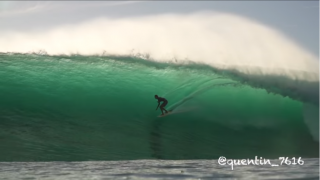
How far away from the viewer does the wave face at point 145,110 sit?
527 cm

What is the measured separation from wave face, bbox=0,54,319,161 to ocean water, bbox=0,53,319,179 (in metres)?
0.02

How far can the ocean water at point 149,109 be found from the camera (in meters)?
5.27

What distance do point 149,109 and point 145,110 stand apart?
8 cm

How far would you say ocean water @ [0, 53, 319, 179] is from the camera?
5.27m

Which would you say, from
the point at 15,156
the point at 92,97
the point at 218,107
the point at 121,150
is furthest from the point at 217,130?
the point at 15,156

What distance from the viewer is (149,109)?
20.4ft

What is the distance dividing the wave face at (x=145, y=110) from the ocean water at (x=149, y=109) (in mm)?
18

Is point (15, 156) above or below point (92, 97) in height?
below

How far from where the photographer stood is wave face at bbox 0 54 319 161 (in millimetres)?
5267

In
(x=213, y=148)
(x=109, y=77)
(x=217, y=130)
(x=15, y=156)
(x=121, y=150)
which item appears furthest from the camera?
(x=109, y=77)

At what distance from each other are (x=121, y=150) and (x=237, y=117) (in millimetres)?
2559

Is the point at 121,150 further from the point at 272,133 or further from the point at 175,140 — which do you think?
the point at 272,133

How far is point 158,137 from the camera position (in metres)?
5.63

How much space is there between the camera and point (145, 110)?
20.4 ft
